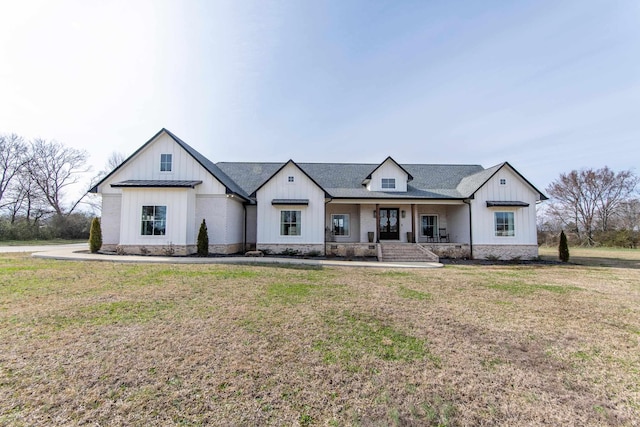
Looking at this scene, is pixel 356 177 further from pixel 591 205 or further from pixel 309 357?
pixel 591 205

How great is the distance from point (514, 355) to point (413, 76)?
14.1 metres

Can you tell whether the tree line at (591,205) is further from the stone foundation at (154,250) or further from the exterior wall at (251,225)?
the stone foundation at (154,250)

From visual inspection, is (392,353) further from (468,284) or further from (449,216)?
(449,216)

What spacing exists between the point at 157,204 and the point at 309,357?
1447 cm

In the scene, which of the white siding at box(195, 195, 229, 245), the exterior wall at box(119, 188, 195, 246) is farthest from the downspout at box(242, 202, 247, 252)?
the exterior wall at box(119, 188, 195, 246)

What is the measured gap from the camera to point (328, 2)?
11906 millimetres

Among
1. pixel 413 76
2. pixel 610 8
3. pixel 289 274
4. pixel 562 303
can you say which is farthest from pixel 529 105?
pixel 289 274

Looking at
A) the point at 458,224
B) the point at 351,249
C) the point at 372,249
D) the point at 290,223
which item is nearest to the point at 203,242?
the point at 290,223

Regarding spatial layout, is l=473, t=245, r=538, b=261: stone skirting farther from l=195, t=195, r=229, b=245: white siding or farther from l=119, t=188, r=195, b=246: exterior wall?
l=119, t=188, r=195, b=246: exterior wall

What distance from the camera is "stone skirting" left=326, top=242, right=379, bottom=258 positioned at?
17.4 meters

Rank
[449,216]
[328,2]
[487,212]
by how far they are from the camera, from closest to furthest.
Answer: [328,2] → [487,212] → [449,216]

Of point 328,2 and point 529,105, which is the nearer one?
point 328,2

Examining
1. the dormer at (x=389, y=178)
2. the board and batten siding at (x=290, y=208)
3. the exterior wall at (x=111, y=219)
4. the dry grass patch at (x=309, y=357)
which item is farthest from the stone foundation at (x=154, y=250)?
the dormer at (x=389, y=178)

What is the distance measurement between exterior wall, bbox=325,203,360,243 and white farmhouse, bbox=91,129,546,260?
0.23 feet
